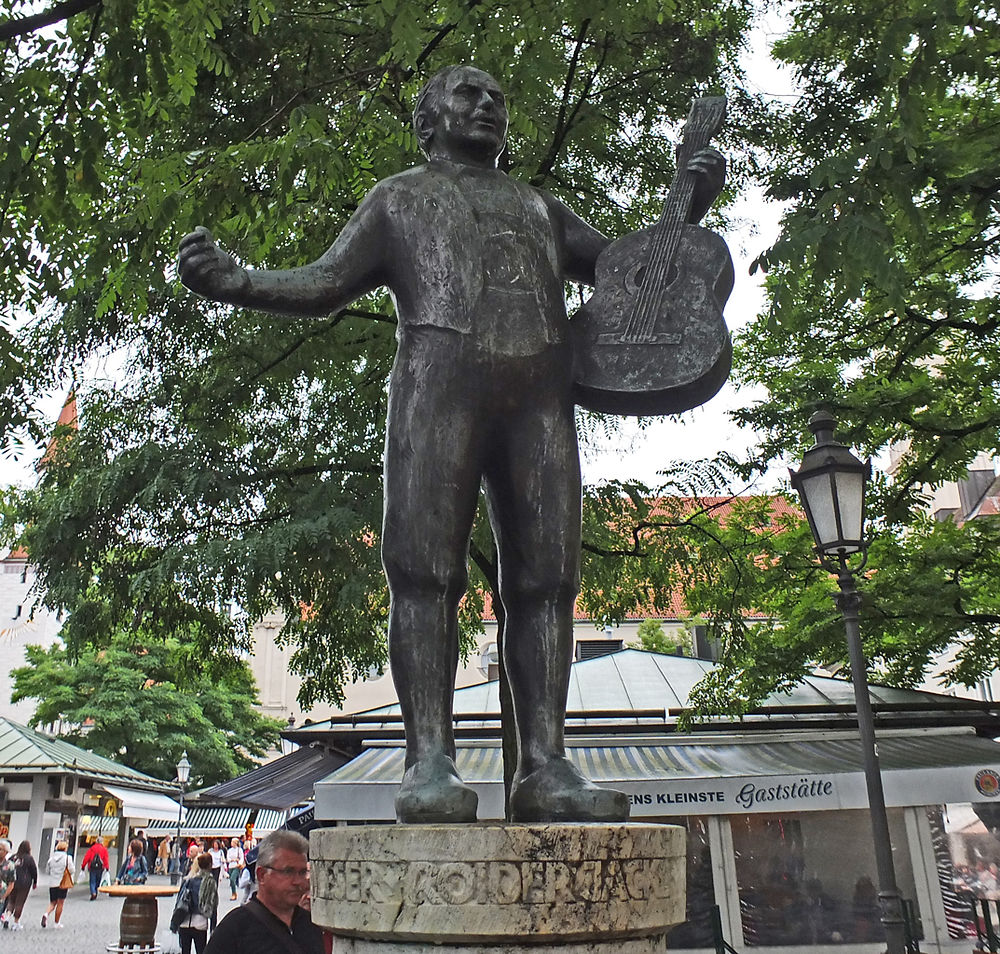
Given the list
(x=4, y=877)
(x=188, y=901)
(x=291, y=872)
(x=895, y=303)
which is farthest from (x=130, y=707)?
(x=895, y=303)

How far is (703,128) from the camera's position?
2.97m

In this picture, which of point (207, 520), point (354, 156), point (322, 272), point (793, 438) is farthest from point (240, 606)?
point (322, 272)

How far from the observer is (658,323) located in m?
2.71

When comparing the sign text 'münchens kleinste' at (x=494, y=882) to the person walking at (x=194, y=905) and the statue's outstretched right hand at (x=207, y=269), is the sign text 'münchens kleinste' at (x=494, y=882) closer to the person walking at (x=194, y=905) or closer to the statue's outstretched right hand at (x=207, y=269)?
the statue's outstretched right hand at (x=207, y=269)

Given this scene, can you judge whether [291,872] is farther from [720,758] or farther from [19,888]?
[19,888]

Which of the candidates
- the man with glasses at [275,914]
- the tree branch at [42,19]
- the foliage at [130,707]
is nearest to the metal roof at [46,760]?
the foliage at [130,707]

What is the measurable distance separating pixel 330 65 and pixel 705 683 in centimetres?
759

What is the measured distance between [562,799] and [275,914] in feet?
6.74

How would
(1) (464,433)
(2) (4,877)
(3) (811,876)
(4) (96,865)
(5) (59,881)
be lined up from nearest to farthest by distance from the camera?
1. (1) (464,433)
2. (3) (811,876)
3. (5) (59,881)
4. (2) (4,877)
5. (4) (96,865)

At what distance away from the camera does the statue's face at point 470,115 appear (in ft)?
9.47

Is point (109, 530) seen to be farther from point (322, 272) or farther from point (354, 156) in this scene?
point (322, 272)

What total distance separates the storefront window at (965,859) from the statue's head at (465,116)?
34.3 feet

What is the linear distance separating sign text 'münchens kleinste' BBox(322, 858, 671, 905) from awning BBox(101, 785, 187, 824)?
1277 inches

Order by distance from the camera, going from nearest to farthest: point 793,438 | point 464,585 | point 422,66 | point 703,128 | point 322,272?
1. point 464,585
2. point 322,272
3. point 703,128
4. point 422,66
5. point 793,438
